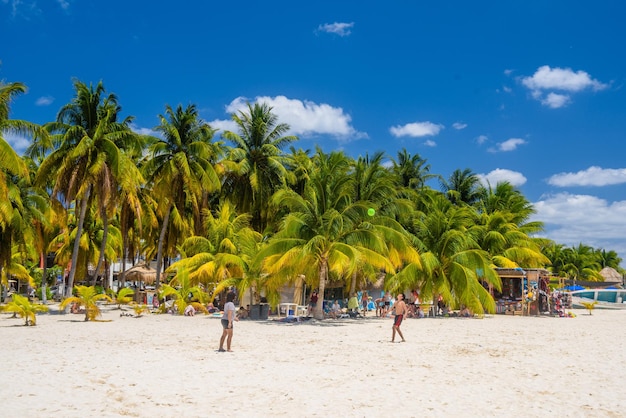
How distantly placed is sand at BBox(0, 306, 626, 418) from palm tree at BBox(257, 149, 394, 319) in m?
4.00

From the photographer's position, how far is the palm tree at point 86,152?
22906 mm

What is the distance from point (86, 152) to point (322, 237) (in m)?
10.7

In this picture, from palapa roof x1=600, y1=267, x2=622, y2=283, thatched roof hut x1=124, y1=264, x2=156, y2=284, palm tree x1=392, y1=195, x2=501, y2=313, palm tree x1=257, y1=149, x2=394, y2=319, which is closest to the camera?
palm tree x1=257, y1=149, x2=394, y2=319

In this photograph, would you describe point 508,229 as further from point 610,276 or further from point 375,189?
point 610,276

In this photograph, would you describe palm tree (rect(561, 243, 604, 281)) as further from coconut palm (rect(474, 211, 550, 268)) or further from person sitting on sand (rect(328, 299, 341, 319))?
person sitting on sand (rect(328, 299, 341, 319))

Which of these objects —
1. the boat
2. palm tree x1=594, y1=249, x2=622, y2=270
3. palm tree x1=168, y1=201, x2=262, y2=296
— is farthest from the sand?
palm tree x1=594, y1=249, x2=622, y2=270

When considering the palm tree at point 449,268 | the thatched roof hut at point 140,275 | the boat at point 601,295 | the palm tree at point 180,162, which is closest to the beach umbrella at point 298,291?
the palm tree at point 449,268

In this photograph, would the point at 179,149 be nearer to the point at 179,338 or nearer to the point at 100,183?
the point at 100,183

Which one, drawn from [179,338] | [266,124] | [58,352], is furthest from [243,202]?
[58,352]

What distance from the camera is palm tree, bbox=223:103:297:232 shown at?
32688 millimetres

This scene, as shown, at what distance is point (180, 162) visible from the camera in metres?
29.6

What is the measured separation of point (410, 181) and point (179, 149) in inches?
729

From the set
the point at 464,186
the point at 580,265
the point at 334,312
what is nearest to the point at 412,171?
the point at 464,186

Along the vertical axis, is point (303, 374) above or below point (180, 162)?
below
